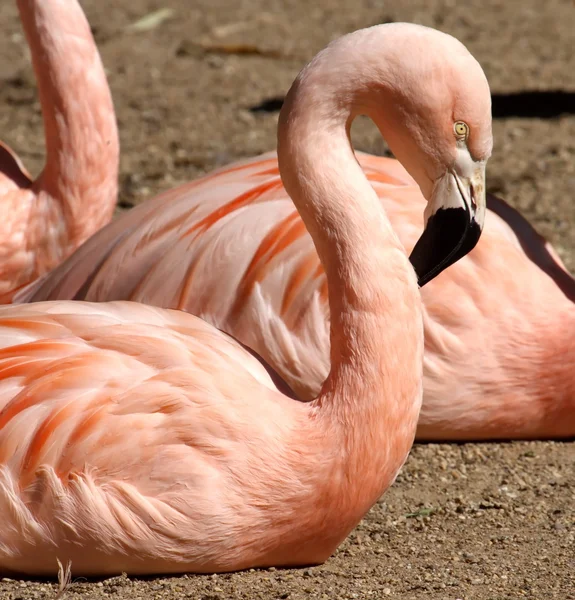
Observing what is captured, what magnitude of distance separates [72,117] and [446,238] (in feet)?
6.05

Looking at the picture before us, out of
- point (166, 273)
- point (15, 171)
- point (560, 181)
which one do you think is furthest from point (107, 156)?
point (560, 181)

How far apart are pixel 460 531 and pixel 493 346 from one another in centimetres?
59

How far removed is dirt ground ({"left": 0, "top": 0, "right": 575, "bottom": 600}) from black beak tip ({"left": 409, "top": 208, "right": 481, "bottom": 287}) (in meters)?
0.73

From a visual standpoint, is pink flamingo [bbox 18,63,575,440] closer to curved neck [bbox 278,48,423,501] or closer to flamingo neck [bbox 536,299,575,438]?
flamingo neck [bbox 536,299,575,438]

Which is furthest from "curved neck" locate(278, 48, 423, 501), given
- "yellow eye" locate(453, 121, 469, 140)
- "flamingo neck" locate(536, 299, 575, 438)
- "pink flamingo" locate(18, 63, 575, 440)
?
"flamingo neck" locate(536, 299, 575, 438)

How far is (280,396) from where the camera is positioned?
2.73 meters

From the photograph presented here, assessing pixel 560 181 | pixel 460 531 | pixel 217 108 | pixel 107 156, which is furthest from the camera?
pixel 217 108

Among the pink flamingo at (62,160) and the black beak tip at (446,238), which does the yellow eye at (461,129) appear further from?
the pink flamingo at (62,160)

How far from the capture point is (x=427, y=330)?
337cm

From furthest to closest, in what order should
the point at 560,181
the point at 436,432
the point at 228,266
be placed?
1. the point at 560,181
2. the point at 436,432
3. the point at 228,266

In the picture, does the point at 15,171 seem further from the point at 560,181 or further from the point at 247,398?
the point at 560,181

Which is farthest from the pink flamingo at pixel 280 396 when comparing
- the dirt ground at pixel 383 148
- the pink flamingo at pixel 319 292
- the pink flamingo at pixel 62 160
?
the pink flamingo at pixel 62 160

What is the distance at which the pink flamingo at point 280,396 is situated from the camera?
8.45ft

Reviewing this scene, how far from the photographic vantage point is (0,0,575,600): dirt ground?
2.75m
